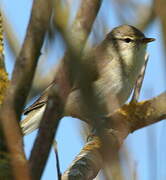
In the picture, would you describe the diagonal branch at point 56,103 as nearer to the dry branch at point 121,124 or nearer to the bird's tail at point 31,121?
the dry branch at point 121,124

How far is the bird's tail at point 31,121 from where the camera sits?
5.08 metres

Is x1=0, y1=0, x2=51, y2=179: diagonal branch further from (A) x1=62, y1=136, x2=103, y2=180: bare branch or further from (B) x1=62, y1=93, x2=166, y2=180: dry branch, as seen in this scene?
(A) x1=62, y1=136, x2=103, y2=180: bare branch

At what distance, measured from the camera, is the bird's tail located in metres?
5.08

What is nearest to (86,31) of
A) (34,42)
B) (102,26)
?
(102,26)

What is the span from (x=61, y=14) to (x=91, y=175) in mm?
1833

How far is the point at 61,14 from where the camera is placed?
64.4 inches

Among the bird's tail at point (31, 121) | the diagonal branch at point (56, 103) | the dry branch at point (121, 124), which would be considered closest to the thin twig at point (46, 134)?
the diagonal branch at point (56, 103)

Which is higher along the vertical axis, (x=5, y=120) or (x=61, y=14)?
(x=61, y=14)

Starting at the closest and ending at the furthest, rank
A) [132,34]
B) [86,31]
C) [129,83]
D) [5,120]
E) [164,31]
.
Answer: [164,31]
[5,120]
[86,31]
[129,83]
[132,34]

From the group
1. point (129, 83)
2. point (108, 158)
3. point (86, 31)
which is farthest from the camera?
point (129, 83)

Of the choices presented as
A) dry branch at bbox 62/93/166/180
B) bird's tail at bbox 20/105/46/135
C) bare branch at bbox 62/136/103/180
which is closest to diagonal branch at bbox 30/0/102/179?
dry branch at bbox 62/93/166/180

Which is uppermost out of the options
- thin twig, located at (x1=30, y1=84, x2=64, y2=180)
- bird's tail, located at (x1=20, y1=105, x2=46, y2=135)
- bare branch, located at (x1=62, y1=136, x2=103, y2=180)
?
thin twig, located at (x1=30, y1=84, x2=64, y2=180)

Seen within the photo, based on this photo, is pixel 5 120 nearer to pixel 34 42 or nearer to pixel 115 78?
pixel 34 42

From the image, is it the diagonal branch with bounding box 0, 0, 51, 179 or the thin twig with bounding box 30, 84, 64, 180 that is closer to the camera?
the thin twig with bounding box 30, 84, 64, 180
